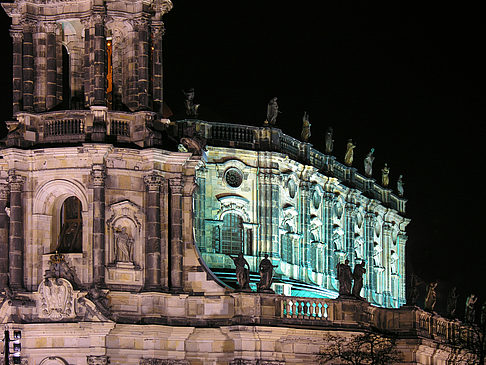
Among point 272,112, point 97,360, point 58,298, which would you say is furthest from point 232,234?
point 97,360

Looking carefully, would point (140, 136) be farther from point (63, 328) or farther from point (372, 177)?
point (372, 177)

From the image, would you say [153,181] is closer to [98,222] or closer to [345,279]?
[98,222]

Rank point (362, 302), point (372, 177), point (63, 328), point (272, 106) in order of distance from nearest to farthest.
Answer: point (63, 328)
point (362, 302)
point (272, 106)
point (372, 177)

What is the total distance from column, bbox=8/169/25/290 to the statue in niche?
13.4 ft

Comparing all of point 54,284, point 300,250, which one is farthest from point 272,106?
point 54,284

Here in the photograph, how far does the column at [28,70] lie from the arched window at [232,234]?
1651cm

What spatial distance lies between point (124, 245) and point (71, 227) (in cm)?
269

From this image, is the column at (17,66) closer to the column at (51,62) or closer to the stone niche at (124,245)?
the column at (51,62)

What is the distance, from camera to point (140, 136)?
255ft

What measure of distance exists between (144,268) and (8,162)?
7442 millimetres

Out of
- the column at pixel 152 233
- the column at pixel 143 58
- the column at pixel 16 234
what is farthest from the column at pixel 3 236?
the column at pixel 143 58

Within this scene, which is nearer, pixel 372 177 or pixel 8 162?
pixel 8 162

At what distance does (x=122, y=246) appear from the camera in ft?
253

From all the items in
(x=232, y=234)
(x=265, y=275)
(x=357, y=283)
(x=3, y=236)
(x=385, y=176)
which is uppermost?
(x=385, y=176)
